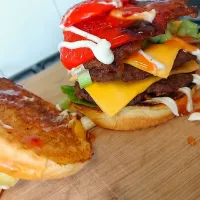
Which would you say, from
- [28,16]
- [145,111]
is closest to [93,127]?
[145,111]

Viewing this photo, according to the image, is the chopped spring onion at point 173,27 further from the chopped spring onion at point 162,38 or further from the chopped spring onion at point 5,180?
the chopped spring onion at point 5,180

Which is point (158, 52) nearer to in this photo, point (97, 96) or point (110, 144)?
point (97, 96)

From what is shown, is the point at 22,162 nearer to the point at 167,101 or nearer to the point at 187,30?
the point at 167,101

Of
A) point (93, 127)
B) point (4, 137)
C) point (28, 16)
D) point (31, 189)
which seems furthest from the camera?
point (28, 16)

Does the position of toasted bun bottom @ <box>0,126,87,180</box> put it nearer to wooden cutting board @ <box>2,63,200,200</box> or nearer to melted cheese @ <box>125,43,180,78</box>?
wooden cutting board @ <box>2,63,200,200</box>

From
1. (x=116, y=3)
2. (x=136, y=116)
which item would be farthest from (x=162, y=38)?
(x=136, y=116)

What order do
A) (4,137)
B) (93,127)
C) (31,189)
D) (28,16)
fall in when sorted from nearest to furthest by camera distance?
(4,137) → (31,189) → (93,127) → (28,16)
